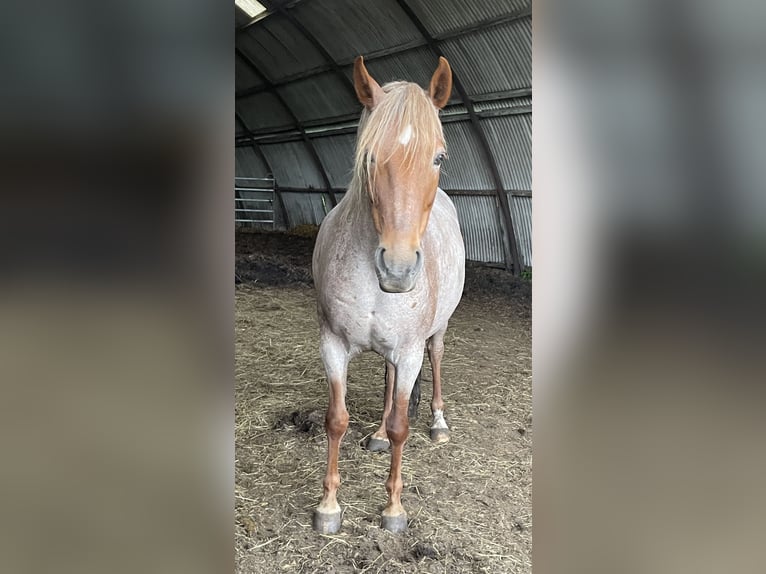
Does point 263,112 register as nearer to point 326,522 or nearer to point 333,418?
point 333,418

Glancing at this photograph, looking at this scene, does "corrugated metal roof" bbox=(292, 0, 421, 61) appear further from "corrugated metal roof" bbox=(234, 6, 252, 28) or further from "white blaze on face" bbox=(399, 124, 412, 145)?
"white blaze on face" bbox=(399, 124, 412, 145)

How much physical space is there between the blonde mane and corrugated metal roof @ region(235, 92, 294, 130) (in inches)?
582

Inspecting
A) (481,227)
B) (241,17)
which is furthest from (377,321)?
(241,17)

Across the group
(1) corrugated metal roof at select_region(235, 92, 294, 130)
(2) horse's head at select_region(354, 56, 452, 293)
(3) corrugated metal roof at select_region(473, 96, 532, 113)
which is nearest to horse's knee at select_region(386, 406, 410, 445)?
(2) horse's head at select_region(354, 56, 452, 293)

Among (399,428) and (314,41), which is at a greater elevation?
(314,41)

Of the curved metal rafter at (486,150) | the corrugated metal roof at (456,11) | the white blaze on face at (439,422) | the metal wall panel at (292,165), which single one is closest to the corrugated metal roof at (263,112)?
the metal wall panel at (292,165)

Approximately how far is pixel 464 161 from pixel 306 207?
7.62 metres

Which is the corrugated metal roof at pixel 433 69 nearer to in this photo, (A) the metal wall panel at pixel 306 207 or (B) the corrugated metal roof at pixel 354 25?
(B) the corrugated metal roof at pixel 354 25

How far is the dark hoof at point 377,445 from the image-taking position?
3891 mm

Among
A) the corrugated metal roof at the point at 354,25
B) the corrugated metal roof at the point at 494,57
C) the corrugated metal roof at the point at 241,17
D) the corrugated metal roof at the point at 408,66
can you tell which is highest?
the corrugated metal roof at the point at 241,17

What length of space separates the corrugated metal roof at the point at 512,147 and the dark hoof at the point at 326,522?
7823mm

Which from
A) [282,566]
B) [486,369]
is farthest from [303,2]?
[282,566]

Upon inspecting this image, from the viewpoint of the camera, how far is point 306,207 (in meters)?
17.9
